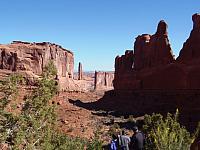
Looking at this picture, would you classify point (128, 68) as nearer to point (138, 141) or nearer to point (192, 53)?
point (192, 53)

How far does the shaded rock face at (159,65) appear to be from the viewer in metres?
44.3

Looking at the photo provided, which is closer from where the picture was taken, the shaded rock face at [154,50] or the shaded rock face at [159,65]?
the shaded rock face at [159,65]

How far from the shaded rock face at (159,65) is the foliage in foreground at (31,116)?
33020 mm

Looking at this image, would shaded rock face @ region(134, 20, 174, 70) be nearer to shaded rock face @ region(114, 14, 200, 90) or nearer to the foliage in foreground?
shaded rock face @ region(114, 14, 200, 90)

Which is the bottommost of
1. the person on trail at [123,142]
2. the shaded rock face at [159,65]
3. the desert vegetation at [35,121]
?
the person on trail at [123,142]

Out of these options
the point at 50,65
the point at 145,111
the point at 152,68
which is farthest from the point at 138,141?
the point at 152,68

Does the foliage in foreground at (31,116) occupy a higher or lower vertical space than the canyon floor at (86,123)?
higher

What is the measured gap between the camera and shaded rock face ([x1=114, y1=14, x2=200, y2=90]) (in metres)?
44.3

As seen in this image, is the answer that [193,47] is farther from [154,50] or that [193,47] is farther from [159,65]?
[154,50]

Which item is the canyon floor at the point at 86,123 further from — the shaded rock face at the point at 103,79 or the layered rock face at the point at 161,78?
the shaded rock face at the point at 103,79

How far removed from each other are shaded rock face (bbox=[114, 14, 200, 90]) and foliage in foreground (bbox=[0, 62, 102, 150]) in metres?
33.0

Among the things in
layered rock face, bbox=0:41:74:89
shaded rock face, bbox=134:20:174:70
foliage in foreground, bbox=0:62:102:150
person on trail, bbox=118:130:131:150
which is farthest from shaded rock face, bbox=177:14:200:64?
foliage in foreground, bbox=0:62:102:150

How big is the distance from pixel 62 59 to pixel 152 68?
31.6 meters

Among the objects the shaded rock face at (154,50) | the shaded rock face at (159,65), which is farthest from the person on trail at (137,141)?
the shaded rock face at (154,50)
